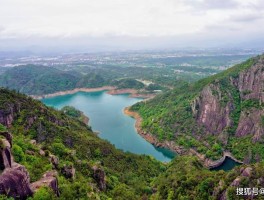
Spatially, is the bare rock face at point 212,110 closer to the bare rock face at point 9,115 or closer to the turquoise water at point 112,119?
the turquoise water at point 112,119

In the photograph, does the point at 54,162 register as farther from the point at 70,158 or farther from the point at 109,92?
the point at 109,92

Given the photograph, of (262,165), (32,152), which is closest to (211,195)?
(262,165)

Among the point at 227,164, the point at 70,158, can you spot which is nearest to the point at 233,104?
the point at 227,164

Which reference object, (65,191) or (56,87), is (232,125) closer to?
(65,191)

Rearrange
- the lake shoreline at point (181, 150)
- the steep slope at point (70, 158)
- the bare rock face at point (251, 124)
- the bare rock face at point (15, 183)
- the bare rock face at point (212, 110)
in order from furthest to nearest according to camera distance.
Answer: the bare rock face at point (212, 110) < the bare rock face at point (251, 124) < the lake shoreline at point (181, 150) < the steep slope at point (70, 158) < the bare rock face at point (15, 183)

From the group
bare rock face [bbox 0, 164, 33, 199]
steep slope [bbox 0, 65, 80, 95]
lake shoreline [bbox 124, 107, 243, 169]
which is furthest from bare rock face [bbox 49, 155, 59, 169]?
steep slope [bbox 0, 65, 80, 95]

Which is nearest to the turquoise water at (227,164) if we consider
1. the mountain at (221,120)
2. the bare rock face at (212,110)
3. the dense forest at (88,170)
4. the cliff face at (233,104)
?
the mountain at (221,120)
